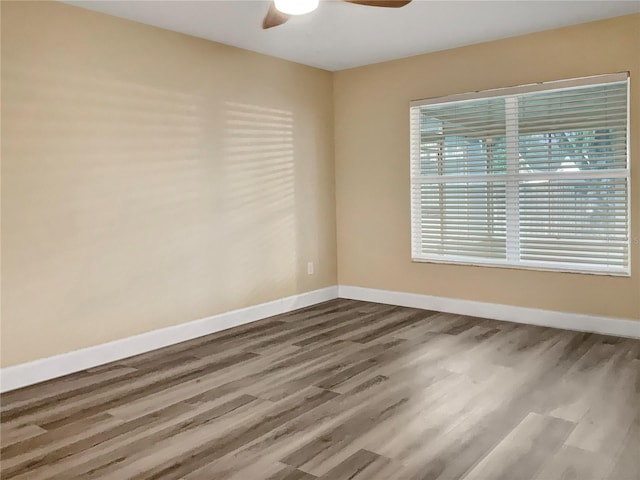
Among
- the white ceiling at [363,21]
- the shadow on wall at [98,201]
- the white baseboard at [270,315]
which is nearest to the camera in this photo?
the shadow on wall at [98,201]

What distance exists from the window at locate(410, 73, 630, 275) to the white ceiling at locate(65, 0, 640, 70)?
0.51 m

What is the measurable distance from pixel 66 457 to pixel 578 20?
4332 mm

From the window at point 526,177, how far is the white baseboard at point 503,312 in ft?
1.22

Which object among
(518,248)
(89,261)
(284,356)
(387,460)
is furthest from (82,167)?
(518,248)

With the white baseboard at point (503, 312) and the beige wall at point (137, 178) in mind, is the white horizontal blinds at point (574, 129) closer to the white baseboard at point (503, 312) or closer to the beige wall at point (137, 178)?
the white baseboard at point (503, 312)

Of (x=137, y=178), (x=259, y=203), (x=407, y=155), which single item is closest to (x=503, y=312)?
(x=407, y=155)

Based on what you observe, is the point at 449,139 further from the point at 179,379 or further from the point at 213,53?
the point at 179,379

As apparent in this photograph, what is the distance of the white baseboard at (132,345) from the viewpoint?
11.1 ft

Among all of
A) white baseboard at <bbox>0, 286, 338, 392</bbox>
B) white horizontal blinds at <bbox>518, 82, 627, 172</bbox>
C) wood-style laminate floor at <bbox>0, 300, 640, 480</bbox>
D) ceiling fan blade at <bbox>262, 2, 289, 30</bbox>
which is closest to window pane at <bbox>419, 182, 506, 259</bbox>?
white horizontal blinds at <bbox>518, 82, 627, 172</bbox>

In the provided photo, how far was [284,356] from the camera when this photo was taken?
384 cm

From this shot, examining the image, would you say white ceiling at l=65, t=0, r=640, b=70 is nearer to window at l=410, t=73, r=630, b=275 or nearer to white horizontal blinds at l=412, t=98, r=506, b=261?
window at l=410, t=73, r=630, b=275

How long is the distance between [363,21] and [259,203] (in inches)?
69.2

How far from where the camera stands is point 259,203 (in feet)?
16.0

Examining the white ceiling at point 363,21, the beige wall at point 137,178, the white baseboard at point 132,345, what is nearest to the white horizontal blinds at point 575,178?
the white ceiling at point 363,21
